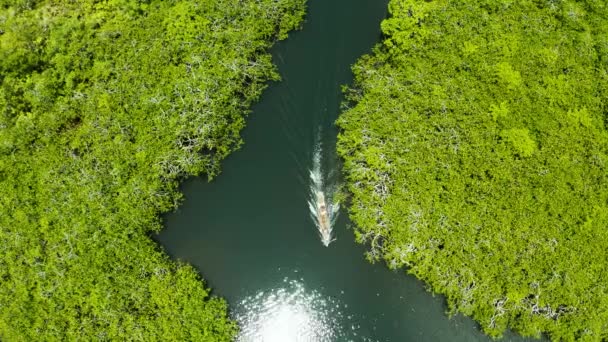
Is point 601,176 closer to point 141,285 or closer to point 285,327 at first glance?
point 285,327

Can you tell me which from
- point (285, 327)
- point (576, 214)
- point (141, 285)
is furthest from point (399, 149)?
point (141, 285)

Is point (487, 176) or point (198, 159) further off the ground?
point (198, 159)

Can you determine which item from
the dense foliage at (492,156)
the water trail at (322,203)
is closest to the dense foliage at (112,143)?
the water trail at (322,203)

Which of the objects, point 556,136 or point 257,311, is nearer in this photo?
point 257,311

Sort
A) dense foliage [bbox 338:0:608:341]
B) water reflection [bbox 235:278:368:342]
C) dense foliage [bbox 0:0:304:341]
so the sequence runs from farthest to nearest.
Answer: water reflection [bbox 235:278:368:342] → dense foliage [bbox 338:0:608:341] → dense foliage [bbox 0:0:304:341]

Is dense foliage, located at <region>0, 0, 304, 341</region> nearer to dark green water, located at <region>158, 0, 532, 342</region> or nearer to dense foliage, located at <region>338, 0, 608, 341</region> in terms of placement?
dark green water, located at <region>158, 0, 532, 342</region>

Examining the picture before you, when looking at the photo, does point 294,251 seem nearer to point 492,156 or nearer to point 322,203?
point 322,203

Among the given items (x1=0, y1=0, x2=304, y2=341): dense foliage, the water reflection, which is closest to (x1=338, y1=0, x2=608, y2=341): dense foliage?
the water reflection
